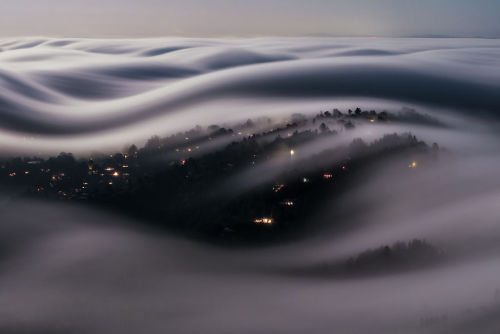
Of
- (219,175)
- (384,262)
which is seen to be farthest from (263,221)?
(384,262)

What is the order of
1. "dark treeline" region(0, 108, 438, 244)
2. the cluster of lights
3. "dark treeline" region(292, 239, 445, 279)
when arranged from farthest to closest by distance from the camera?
1. "dark treeline" region(0, 108, 438, 244)
2. the cluster of lights
3. "dark treeline" region(292, 239, 445, 279)

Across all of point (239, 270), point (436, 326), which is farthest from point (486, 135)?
point (436, 326)

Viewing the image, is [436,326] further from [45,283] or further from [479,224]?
[45,283]

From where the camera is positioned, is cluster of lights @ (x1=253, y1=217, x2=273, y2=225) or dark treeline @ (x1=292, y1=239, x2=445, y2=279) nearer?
dark treeline @ (x1=292, y1=239, x2=445, y2=279)

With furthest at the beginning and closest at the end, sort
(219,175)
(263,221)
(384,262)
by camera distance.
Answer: (219,175), (263,221), (384,262)

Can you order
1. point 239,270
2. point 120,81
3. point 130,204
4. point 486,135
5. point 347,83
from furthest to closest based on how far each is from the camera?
point 120,81 < point 347,83 < point 130,204 < point 486,135 < point 239,270

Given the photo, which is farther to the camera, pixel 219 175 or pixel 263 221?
pixel 219 175

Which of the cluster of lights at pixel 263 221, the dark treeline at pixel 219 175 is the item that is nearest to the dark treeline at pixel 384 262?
the dark treeline at pixel 219 175

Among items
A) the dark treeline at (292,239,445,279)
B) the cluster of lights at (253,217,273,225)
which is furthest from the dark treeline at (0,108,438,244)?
Result: the dark treeline at (292,239,445,279)

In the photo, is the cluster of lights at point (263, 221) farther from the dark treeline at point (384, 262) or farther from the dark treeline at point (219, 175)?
the dark treeline at point (384, 262)

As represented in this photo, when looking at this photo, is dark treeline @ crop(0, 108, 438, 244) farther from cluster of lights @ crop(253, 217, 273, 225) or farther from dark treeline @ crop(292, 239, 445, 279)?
dark treeline @ crop(292, 239, 445, 279)

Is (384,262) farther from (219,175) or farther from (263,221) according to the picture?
A: (219,175)
